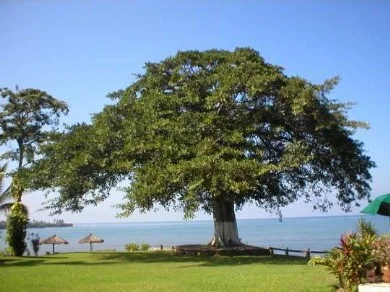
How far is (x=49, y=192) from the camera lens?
96.4ft

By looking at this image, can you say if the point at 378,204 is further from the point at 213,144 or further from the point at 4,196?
the point at 4,196

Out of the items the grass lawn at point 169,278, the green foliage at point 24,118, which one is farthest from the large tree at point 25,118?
the grass lawn at point 169,278

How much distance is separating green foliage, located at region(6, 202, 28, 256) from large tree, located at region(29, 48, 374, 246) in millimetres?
2800

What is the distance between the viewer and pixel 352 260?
1338 centimetres

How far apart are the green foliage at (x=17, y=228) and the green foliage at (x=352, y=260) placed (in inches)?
893

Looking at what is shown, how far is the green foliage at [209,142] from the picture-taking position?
Answer: 23844mm

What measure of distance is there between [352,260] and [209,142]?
11794 mm

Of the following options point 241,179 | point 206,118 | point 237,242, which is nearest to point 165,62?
point 206,118

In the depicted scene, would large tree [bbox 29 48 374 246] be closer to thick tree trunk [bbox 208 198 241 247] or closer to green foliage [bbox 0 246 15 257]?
thick tree trunk [bbox 208 198 241 247]

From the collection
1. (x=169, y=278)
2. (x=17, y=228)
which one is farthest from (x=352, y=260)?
(x=17, y=228)

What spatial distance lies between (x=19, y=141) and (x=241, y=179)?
2586 centimetres

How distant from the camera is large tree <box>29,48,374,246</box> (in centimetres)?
2388

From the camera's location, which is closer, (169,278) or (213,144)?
(169,278)

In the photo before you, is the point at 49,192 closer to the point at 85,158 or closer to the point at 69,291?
the point at 85,158
